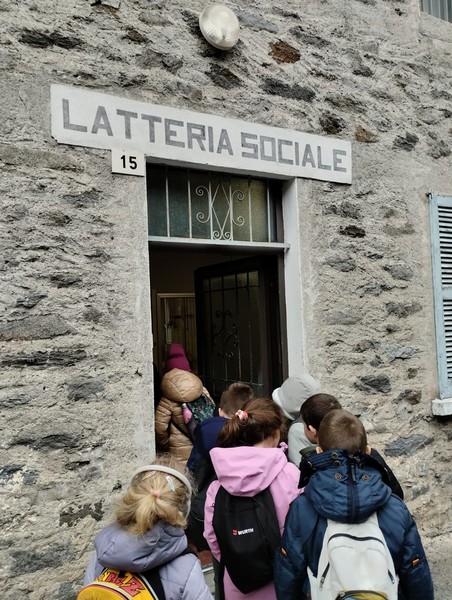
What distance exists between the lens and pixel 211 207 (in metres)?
3.54

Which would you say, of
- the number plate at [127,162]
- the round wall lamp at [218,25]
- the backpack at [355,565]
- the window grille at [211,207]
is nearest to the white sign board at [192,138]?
the number plate at [127,162]

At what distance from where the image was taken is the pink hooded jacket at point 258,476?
201 centimetres

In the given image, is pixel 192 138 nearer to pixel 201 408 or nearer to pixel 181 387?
pixel 181 387

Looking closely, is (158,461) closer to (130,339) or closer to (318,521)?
(318,521)

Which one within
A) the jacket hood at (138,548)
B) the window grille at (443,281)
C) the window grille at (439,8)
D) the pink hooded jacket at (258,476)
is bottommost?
the jacket hood at (138,548)

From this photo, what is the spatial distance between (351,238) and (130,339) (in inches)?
70.9

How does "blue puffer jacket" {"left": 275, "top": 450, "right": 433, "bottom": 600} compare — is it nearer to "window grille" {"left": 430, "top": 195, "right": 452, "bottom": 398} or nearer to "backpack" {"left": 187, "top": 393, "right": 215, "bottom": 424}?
"backpack" {"left": 187, "top": 393, "right": 215, "bottom": 424}

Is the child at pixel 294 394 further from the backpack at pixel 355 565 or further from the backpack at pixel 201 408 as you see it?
the backpack at pixel 355 565

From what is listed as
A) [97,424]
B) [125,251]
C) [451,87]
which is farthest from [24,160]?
[451,87]

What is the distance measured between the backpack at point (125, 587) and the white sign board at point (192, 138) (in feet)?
7.04

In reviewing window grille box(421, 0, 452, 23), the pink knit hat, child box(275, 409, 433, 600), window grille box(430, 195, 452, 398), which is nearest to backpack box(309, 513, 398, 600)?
child box(275, 409, 433, 600)

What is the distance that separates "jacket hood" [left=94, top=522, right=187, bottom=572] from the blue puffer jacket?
0.43 meters

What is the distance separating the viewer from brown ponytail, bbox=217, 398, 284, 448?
2160 mm

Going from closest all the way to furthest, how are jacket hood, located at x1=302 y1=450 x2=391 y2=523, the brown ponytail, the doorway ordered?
1. jacket hood, located at x1=302 y1=450 x2=391 y2=523
2. the brown ponytail
3. the doorway
